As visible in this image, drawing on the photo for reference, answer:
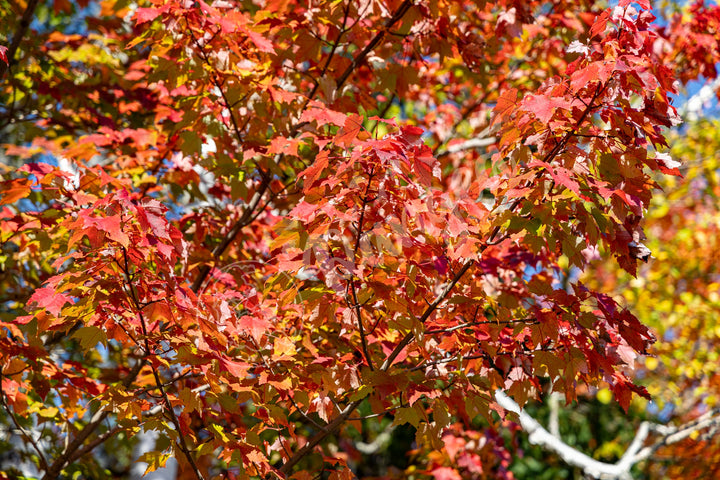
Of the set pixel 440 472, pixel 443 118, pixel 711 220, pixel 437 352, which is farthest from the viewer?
pixel 711 220

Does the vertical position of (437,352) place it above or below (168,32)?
below

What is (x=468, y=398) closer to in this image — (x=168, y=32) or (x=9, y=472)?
(x=168, y=32)

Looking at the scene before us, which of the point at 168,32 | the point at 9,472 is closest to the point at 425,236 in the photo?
the point at 168,32

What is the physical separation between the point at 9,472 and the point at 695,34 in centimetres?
524

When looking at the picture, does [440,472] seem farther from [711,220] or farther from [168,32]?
[711,220]

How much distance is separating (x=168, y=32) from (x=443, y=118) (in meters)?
3.40

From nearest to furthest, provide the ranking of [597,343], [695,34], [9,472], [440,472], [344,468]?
1. [597,343]
2. [344,468]
3. [9,472]
4. [695,34]
5. [440,472]

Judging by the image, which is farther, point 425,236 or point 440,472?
point 440,472

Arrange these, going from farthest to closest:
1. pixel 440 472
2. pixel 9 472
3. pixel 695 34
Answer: pixel 440 472, pixel 695 34, pixel 9 472

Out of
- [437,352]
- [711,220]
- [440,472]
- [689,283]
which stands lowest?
[440,472]

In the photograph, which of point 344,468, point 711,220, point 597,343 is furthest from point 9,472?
point 711,220

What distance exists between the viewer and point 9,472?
3.37m

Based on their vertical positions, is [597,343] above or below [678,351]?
below

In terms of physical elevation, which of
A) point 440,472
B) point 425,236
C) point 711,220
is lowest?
point 440,472
